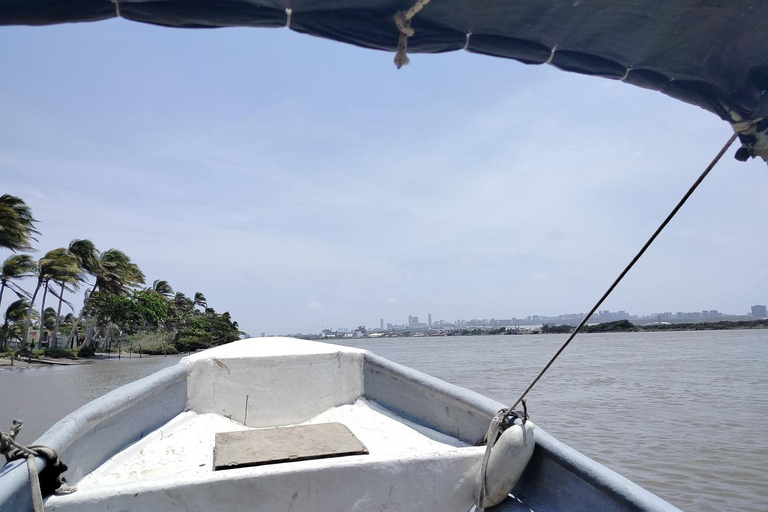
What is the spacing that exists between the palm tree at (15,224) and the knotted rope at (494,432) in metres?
28.2

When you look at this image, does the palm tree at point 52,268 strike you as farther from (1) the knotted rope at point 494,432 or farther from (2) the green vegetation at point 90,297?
(1) the knotted rope at point 494,432

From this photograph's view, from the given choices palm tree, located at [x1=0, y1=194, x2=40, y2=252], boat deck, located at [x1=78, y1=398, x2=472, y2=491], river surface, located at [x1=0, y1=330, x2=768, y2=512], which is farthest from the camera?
palm tree, located at [x1=0, y1=194, x2=40, y2=252]

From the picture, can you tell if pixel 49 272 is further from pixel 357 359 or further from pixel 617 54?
pixel 617 54

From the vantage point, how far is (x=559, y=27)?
5.63 feet

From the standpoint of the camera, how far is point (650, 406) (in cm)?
1123

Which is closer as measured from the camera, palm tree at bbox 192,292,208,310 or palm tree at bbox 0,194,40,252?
palm tree at bbox 0,194,40,252

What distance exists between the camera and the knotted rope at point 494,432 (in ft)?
7.53

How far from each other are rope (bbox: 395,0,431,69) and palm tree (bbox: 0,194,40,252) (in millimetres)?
28259

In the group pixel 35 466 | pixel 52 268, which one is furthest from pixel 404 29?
pixel 52 268

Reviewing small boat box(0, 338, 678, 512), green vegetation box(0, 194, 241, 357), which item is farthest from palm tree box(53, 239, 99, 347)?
small boat box(0, 338, 678, 512)

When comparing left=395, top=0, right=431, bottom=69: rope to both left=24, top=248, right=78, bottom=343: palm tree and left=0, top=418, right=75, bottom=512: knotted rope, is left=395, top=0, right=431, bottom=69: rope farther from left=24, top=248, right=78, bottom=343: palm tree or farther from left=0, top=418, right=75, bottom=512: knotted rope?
left=24, top=248, right=78, bottom=343: palm tree

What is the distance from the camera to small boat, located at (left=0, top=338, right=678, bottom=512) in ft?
6.52

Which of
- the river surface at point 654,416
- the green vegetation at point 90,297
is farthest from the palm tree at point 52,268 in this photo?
the river surface at point 654,416

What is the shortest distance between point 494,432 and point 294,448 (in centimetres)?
111
